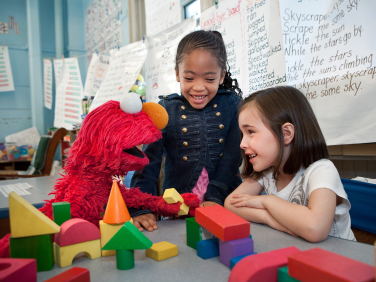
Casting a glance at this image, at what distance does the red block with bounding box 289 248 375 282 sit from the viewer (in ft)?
0.90

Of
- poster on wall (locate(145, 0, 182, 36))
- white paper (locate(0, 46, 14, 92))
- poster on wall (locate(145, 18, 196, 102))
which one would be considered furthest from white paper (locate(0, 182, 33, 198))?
white paper (locate(0, 46, 14, 92))

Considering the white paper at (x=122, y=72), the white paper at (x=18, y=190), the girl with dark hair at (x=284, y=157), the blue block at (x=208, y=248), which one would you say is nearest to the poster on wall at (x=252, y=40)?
the girl with dark hair at (x=284, y=157)

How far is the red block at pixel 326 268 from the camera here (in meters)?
0.27

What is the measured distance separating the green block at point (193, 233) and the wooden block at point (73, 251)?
16cm

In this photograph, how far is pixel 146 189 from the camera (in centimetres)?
83

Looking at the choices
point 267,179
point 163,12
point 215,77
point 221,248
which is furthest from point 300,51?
point 163,12

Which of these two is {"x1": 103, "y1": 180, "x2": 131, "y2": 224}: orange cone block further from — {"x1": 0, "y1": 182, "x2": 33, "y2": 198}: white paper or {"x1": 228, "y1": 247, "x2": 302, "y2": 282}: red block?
{"x1": 0, "y1": 182, "x2": 33, "y2": 198}: white paper

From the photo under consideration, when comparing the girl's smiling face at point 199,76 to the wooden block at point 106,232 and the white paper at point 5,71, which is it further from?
the white paper at point 5,71

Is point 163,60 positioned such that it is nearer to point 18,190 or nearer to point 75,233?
point 18,190

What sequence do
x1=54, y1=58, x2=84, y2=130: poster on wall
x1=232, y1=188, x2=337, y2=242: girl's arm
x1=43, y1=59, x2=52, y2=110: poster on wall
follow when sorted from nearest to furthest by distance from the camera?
x1=232, y1=188, x2=337, y2=242: girl's arm, x1=54, y1=58, x2=84, y2=130: poster on wall, x1=43, y1=59, x2=52, y2=110: poster on wall

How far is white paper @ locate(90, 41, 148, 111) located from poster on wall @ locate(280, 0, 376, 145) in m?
1.31

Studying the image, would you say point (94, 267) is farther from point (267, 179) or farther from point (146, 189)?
point (267, 179)

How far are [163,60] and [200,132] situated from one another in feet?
4.78

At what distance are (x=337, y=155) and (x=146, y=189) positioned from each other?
860 mm
